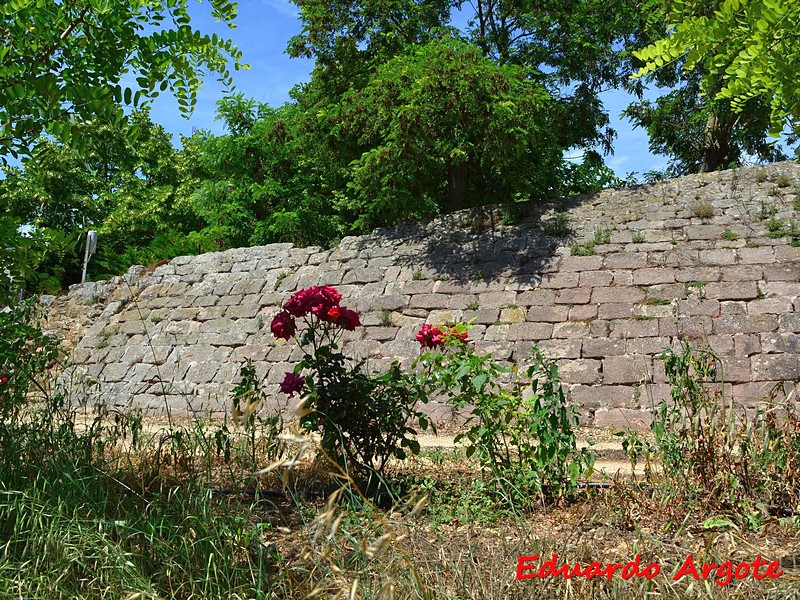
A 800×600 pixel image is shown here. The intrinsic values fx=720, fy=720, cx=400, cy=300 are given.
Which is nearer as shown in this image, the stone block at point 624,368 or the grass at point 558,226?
the stone block at point 624,368

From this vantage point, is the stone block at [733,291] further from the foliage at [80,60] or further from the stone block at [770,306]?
the foliage at [80,60]

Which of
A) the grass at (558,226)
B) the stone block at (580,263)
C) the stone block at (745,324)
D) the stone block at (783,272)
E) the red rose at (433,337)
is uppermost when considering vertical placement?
the grass at (558,226)

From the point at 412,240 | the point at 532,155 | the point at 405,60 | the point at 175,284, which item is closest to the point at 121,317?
the point at 175,284

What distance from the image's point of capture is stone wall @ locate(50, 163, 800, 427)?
815 centimetres

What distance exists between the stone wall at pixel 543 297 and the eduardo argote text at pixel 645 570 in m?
4.39

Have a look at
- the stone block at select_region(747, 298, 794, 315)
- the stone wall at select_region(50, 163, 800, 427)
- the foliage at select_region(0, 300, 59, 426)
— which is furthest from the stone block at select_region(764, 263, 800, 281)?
the foliage at select_region(0, 300, 59, 426)

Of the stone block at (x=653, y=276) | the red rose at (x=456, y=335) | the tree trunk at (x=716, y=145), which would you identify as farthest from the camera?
the tree trunk at (x=716, y=145)

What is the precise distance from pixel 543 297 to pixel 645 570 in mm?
6855

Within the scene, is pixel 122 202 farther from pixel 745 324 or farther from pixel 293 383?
pixel 293 383

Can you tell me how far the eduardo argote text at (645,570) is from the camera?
2.66m

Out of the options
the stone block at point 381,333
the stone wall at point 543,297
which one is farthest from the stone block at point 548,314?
the stone block at point 381,333

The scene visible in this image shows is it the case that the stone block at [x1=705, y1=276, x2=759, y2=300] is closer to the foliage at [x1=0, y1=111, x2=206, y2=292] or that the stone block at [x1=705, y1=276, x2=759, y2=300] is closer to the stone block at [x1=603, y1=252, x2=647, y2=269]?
the stone block at [x1=603, y1=252, x2=647, y2=269]

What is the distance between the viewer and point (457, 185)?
39.7 feet

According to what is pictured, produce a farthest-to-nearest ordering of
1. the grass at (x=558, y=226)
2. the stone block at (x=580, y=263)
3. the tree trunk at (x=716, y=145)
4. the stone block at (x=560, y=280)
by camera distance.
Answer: the tree trunk at (x=716, y=145) < the grass at (x=558, y=226) < the stone block at (x=580, y=263) < the stone block at (x=560, y=280)
